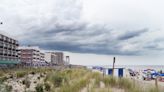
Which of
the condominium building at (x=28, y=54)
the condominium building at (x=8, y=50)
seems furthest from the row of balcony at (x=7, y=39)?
the condominium building at (x=28, y=54)

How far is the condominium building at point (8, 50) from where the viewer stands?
7588 cm

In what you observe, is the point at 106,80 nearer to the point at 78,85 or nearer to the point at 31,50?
the point at 78,85

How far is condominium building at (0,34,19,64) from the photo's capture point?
75.9 meters

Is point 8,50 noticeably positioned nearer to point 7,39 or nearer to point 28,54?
point 7,39

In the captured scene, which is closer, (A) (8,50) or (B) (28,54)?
(A) (8,50)

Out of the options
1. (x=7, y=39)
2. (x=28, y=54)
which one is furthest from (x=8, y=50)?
(x=28, y=54)

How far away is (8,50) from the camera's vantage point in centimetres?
8238

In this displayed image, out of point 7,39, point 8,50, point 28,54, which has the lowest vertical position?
point 28,54

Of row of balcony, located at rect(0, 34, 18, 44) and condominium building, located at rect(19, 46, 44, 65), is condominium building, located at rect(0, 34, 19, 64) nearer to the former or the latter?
row of balcony, located at rect(0, 34, 18, 44)

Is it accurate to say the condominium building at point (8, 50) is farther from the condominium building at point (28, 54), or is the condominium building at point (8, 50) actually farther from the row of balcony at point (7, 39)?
the condominium building at point (28, 54)

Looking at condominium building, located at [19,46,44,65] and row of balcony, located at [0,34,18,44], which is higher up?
row of balcony, located at [0,34,18,44]

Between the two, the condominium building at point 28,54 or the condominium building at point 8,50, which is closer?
the condominium building at point 8,50

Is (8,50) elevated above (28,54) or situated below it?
above

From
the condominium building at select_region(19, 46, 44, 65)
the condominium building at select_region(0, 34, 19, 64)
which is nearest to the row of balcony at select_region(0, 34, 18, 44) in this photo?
the condominium building at select_region(0, 34, 19, 64)
